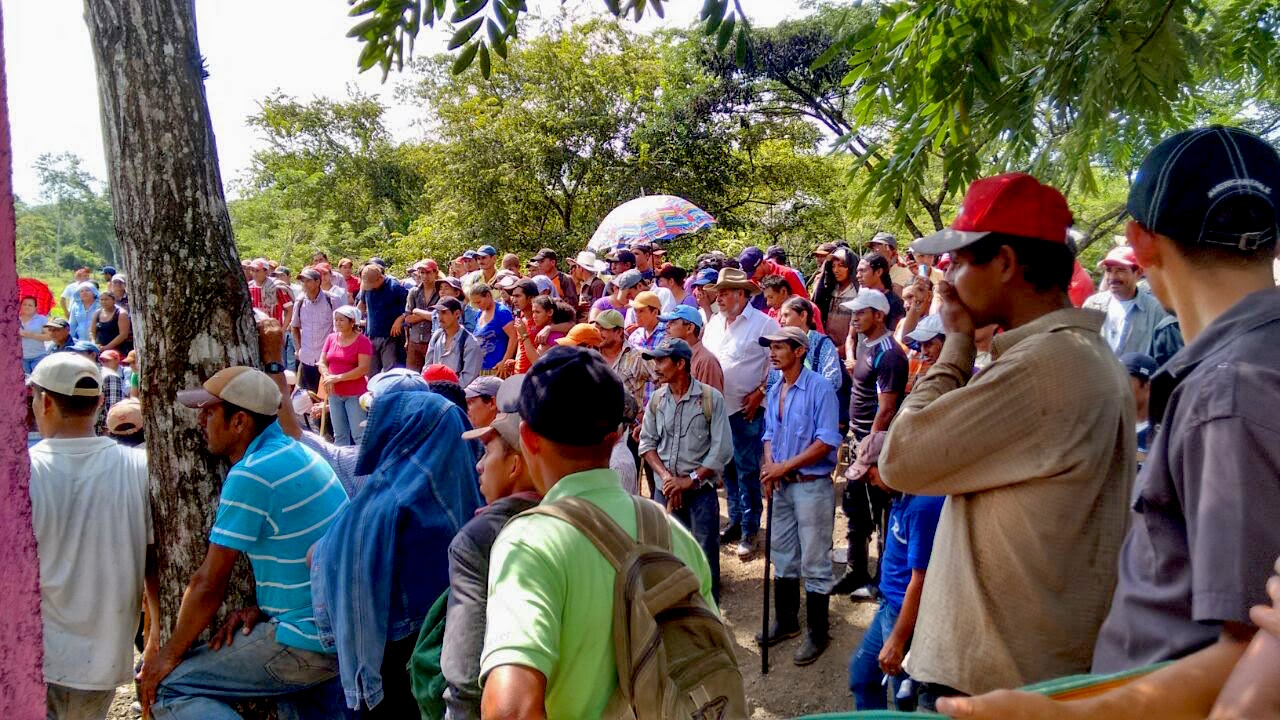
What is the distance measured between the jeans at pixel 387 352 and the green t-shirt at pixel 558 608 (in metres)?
8.75

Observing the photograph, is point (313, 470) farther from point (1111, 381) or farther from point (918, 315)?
point (918, 315)

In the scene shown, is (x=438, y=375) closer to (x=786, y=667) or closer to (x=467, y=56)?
(x=467, y=56)

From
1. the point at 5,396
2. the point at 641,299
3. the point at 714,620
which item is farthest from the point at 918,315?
the point at 5,396

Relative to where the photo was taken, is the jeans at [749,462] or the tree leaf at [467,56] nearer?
the tree leaf at [467,56]

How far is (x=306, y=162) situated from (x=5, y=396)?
1431 inches

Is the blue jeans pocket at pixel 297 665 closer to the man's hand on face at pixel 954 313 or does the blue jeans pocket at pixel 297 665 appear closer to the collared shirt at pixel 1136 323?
the man's hand on face at pixel 954 313

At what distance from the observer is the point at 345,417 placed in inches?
362

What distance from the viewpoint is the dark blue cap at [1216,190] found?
1.28 metres

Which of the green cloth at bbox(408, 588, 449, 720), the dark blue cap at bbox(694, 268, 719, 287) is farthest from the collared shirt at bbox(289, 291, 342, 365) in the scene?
the green cloth at bbox(408, 588, 449, 720)

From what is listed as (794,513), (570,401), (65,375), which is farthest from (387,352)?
(570,401)

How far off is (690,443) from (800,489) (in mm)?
797

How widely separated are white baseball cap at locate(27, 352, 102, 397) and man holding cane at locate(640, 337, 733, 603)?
3.25m

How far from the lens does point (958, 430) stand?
1.90 metres

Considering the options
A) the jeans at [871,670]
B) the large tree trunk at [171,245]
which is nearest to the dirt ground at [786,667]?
the jeans at [871,670]
